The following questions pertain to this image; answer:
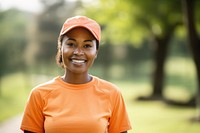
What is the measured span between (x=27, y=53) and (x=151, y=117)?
24719 mm

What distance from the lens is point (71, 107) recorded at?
3.19m

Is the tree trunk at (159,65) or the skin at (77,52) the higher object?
the skin at (77,52)

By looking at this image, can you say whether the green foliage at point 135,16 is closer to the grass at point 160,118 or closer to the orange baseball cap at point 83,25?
the grass at point 160,118

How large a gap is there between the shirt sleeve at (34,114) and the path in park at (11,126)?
8384mm

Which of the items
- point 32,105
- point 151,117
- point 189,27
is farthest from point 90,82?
point 151,117

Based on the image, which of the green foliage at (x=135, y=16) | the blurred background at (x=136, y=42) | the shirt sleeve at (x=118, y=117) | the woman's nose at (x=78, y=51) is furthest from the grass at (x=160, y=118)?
the woman's nose at (x=78, y=51)

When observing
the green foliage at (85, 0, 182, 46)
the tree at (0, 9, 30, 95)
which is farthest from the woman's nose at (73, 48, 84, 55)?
→ the tree at (0, 9, 30, 95)

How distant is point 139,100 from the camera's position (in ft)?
73.6

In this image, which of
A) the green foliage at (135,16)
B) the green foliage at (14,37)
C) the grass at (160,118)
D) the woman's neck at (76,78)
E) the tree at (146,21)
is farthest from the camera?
the green foliage at (14,37)

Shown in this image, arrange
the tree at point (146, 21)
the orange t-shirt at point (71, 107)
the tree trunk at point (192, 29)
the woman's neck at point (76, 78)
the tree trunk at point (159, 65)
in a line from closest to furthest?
the orange t-shirt at point (71, 107) < the woman's neck at point (76, 78) < the tree trunk at point (192, 29) < the tree at point (146, 21) < the tree trunk at point (159, 65)

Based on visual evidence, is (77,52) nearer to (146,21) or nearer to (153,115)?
(153,115)

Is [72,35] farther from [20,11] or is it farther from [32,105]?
[20,11]

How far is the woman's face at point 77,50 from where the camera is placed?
3.24 m

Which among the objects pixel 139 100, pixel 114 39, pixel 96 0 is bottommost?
pixel 139 100
